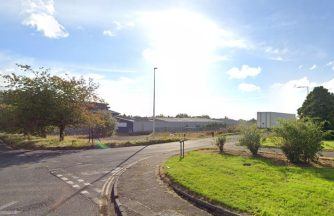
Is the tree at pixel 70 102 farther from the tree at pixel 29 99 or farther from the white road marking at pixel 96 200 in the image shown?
the white road marking at pixel 96 200

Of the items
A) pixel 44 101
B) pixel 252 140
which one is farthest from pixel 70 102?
pixel 252 140

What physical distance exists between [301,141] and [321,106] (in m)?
29.0

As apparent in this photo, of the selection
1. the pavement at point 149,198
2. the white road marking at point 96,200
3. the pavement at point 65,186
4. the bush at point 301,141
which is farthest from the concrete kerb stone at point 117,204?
the bush at point 301,141

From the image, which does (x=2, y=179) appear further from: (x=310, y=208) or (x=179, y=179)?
(x=310, y=208)

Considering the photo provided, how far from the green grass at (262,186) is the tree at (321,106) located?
97.0 feet

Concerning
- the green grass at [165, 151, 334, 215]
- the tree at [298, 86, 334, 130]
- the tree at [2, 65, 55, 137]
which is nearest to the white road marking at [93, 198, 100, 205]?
the green grass at [165, 151, 334, 215]

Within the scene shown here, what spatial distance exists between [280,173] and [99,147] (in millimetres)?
18149

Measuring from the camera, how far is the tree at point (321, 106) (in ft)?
139

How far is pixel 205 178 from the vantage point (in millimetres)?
12086

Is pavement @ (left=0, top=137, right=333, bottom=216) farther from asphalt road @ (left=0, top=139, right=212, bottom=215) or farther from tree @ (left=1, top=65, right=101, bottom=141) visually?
tree @ (left=1, top=65, right=101, bottom=141)

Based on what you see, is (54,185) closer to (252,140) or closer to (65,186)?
(65,186)

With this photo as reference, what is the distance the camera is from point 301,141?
637 inches

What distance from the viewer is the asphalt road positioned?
9.46m

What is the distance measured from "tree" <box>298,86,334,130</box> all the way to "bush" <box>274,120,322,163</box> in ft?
86.4
